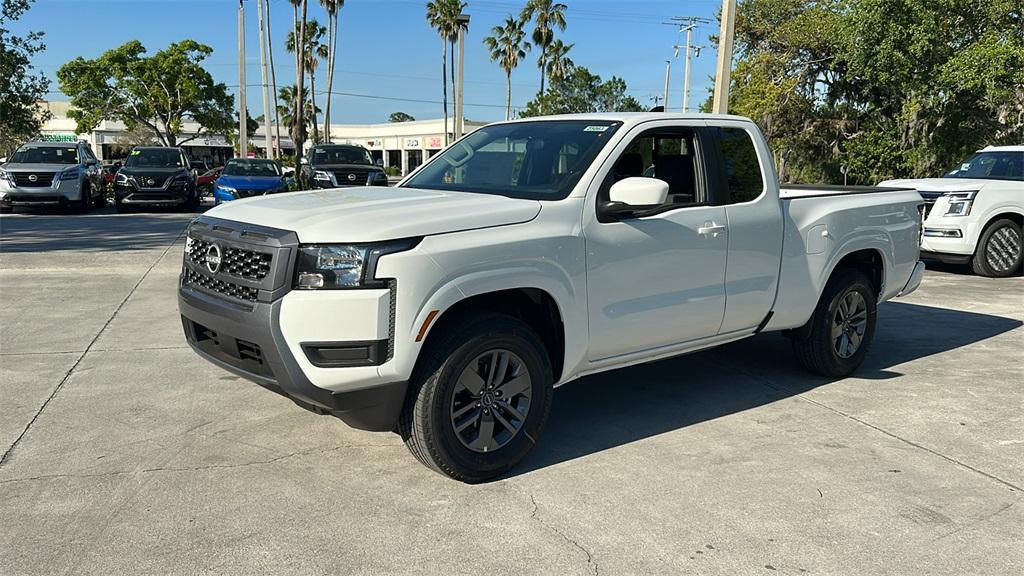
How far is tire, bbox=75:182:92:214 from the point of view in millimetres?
19027

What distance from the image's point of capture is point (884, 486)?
4125 mm

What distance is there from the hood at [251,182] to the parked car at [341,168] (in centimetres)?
86

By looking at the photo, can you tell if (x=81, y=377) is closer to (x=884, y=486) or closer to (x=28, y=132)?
(x=884, y=486)

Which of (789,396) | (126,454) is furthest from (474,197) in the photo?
(789,396)

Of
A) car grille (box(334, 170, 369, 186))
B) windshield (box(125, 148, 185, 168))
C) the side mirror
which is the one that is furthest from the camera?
windshield (box(125, 148, 185, 168))

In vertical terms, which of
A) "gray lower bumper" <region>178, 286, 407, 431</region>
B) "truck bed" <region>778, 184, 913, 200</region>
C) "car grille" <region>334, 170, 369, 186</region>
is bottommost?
"gray lower bumper" <region>178, 286, 407, 431</region>

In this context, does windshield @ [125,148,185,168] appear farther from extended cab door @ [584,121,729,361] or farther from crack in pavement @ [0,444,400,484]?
extended cab door @ [584,121,729,361]

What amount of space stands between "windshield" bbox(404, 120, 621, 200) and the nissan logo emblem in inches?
57.6

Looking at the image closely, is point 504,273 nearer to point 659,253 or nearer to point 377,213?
point 377,213

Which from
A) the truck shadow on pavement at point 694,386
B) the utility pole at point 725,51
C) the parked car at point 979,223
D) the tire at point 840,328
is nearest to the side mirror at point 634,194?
the truck shadow on pavement at point 694,386

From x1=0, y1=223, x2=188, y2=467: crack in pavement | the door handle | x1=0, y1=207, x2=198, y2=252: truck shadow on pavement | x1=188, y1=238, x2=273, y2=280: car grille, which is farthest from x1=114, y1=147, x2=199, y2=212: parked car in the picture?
the door handle

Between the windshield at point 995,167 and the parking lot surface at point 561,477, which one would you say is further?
the windshield at point 995,167

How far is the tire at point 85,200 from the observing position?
19.0m

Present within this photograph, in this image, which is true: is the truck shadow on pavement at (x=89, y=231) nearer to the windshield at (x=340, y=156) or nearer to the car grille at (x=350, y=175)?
the windshield at (x=340, y=156)
